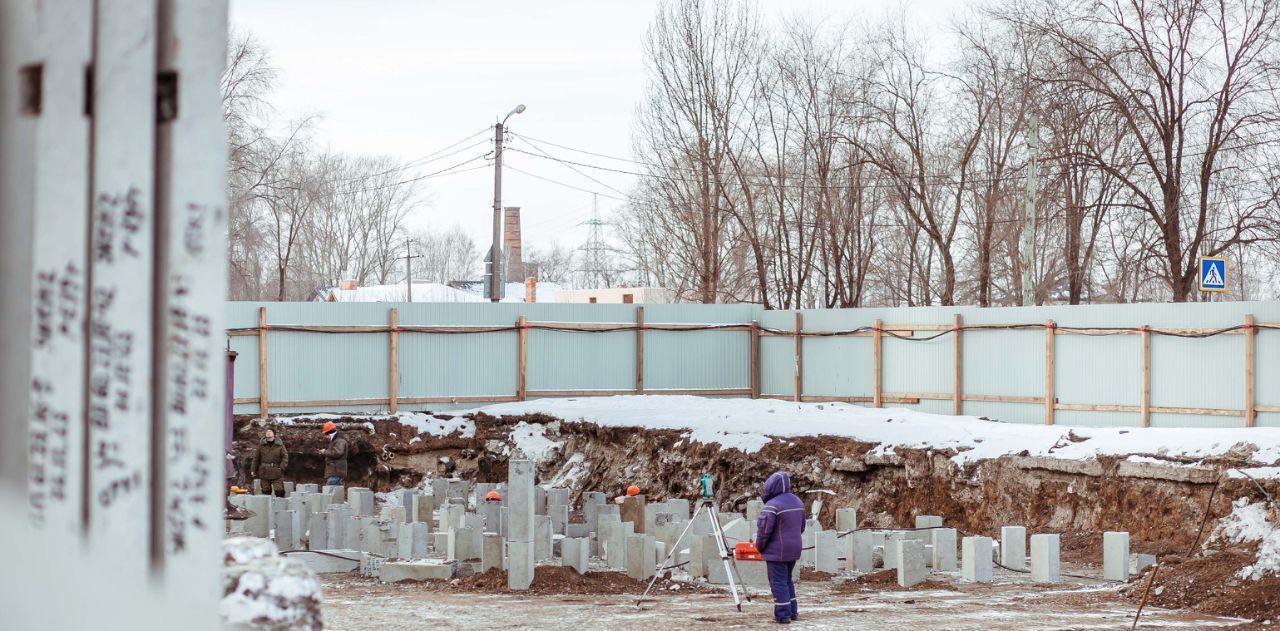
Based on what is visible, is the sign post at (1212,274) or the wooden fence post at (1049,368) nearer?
the sign post at (1212,274)

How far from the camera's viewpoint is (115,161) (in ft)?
6.47

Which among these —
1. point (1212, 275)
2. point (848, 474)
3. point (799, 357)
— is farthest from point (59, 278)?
point (799, 357)

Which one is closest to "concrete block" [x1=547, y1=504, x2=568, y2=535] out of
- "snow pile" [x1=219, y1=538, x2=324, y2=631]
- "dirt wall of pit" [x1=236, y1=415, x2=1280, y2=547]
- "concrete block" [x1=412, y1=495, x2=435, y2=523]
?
"concrete block" [x1=412, y1=495, x2=435, y2=523]

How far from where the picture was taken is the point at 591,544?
14.6m

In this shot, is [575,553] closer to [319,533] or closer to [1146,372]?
[319,533]

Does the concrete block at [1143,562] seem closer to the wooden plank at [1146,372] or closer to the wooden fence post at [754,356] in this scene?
the wooden plank at [1146,372]

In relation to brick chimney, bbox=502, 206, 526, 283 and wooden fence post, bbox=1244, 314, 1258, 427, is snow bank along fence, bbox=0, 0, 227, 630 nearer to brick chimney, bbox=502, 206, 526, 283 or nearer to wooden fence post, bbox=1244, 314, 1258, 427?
wooden fence post, bbox=1244, 314, 1258, 427

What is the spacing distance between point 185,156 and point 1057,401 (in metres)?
18.9

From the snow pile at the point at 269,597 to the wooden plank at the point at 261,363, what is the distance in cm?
1983

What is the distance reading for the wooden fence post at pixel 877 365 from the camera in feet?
74.2

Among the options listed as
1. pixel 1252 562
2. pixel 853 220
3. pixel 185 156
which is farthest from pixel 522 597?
pixel 853 220

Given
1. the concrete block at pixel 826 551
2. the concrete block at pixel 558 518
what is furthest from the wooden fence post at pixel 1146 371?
the concrete block at pixel 558 518

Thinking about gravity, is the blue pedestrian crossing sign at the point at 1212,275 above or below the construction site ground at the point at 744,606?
above

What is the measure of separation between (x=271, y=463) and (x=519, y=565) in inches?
302
